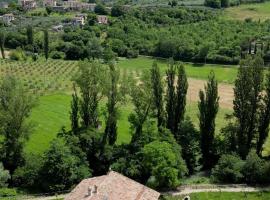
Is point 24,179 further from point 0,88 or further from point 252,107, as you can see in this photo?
point 252,107

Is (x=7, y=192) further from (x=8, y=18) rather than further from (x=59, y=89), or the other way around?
(x=8, y=18)

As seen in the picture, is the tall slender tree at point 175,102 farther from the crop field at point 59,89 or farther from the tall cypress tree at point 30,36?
the tall cypress tree at point 30,36

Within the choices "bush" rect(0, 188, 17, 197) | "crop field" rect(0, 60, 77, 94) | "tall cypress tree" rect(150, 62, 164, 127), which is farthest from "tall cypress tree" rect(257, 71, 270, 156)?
"crop field" rect(0, 60, 77, 94)

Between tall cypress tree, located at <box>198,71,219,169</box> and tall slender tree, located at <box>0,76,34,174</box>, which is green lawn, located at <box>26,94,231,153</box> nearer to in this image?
tall slender tree, located at <box>0,76,34,174</box>

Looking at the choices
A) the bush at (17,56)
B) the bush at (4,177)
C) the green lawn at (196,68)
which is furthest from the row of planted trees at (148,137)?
the bush at (17,56)

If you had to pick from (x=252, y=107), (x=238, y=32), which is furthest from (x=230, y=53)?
(x=252, y=107)
